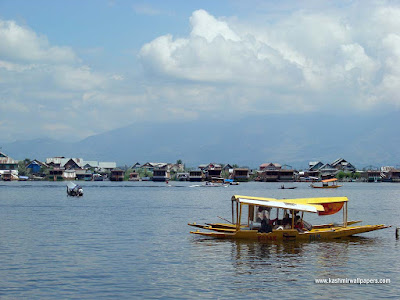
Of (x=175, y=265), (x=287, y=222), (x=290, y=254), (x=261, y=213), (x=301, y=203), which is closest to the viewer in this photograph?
(x=175, y=265)

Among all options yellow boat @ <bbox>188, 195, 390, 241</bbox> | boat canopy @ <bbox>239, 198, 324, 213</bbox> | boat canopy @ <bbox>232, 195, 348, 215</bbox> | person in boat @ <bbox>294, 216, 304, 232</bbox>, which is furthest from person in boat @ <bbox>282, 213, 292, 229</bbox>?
boat canopy @ <bbox>239, 198, 324, 213</bbox>

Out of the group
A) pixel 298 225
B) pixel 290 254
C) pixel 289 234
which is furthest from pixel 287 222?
pixel 290 254

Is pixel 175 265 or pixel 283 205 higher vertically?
pixel 283 205

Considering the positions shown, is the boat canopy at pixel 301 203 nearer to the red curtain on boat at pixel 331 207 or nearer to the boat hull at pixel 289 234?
the red curtain on boat at pixel 331 207

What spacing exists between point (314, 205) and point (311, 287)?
14.0 m

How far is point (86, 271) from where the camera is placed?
28.5 meters

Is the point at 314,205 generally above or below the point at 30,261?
above

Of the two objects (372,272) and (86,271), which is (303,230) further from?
(86,271)

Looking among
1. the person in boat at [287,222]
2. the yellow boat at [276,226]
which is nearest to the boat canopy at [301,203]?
the yellow boat at [276,226]

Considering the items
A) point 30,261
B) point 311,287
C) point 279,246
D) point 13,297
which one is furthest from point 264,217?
point 13,297

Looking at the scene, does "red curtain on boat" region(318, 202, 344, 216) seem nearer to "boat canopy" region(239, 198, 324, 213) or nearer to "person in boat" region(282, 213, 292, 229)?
"boat canopy" region(239, 198, 324, 213)

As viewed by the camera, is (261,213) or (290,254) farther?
(261,213)

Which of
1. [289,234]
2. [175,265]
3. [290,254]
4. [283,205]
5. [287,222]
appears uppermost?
[283,205]

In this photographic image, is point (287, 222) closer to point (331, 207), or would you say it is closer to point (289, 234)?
point (289, 234)
